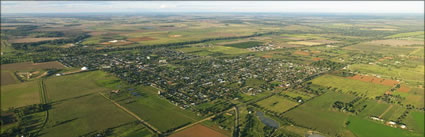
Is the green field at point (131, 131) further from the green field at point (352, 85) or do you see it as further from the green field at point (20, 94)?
the green field at point (352, 85)

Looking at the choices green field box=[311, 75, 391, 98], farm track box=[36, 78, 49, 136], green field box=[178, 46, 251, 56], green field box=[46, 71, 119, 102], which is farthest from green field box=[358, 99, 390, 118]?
green field box=[178, 46, 251, 56]

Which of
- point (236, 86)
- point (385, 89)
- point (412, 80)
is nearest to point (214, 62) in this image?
point (236, 86)

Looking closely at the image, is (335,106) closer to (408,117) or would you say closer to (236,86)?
(408,117)

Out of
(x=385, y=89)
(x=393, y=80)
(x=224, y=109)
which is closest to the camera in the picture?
(x=224, y=109)

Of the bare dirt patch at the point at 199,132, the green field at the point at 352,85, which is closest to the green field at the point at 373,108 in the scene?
the green field at the point at 352,85

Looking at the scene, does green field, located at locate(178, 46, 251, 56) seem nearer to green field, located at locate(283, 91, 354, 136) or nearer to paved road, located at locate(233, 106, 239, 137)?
green field, located at locate(283, 91, 354, 136)

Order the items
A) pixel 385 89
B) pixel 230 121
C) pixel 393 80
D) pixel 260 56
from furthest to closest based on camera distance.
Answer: pixel 260 56 < pixel 393 80 < pixel 385 89 < pixel 230 121

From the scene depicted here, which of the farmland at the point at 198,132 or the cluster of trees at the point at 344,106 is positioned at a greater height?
the cluster of trees at the point at 344,106
